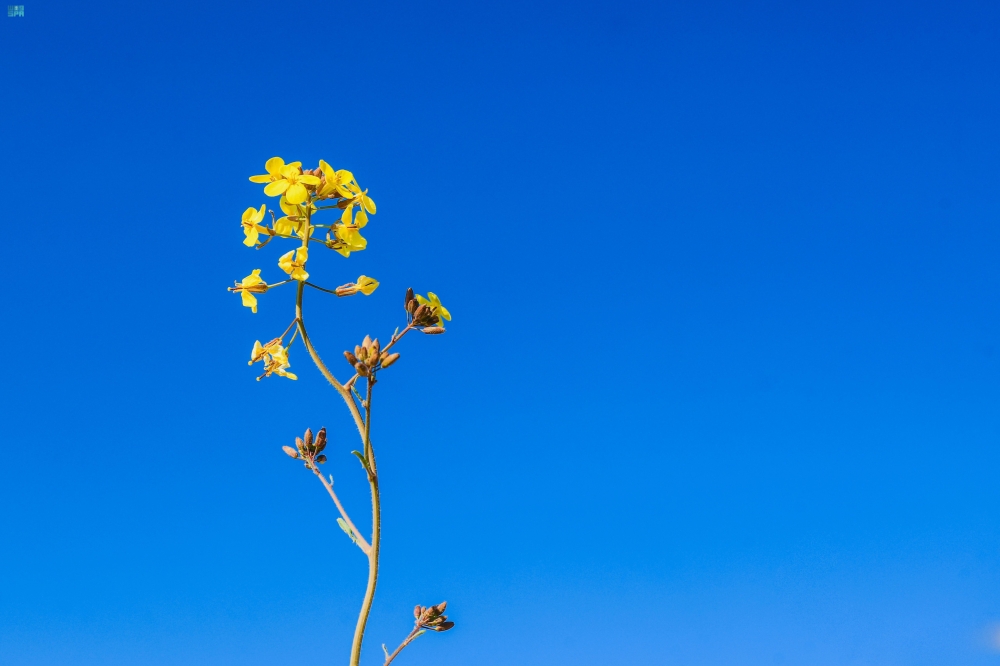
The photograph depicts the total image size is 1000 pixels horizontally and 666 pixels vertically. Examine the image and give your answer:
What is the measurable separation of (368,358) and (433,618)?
0.93m

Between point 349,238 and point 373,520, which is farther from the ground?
point 349,238

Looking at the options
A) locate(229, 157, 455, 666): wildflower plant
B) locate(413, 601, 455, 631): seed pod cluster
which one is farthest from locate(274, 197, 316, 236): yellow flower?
locate(413, 601, 455, 631): seed pod cluster

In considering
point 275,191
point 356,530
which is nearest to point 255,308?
point 275,191

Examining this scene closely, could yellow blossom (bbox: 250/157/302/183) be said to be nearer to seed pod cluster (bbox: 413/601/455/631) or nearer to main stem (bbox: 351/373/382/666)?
main stem (bbox: 351/373/382/666)

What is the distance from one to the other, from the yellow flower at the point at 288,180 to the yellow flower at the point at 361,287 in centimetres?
31

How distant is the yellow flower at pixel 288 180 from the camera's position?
2461 mm

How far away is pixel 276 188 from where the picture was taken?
2494mm

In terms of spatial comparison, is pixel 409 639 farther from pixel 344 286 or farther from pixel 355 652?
pixel 344 286

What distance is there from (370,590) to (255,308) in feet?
3.42

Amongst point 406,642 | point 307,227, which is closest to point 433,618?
point 406,642

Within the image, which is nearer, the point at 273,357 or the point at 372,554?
the point at 372,554

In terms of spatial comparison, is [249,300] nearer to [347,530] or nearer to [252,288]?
[252,288]

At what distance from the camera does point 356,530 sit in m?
2.11

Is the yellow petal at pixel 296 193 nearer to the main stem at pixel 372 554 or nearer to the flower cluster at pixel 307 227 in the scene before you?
the flower cluster at pixel 307 227
